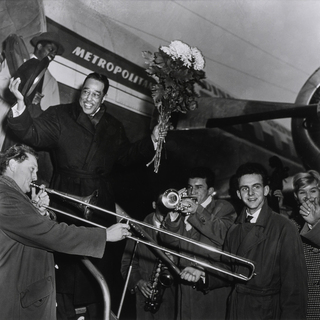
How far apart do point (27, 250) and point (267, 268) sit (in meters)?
1.83

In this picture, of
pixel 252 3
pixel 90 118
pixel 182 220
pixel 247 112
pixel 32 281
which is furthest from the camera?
pixel 247 112

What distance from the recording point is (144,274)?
3.70 meters

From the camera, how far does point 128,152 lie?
157 inches

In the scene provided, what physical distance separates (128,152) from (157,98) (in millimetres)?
668

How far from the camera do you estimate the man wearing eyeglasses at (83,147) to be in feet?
11.8

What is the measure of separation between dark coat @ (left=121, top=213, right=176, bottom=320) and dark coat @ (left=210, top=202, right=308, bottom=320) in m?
0.68

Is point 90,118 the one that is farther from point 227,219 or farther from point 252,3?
point 252,3

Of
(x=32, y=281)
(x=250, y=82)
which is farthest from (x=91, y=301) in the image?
(x=250, y=82)

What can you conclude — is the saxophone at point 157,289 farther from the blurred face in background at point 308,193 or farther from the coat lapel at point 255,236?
the blurred face in background at point 308,193

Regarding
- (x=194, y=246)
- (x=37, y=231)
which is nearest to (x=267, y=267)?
(x=194, y=246)

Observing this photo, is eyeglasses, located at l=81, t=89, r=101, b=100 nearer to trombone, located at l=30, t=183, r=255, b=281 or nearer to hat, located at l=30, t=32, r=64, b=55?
hat, located at l=30, t=32, r=64, b=55

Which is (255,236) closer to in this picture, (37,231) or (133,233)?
(133,233)

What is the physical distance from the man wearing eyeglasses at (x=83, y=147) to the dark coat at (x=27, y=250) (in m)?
0.77

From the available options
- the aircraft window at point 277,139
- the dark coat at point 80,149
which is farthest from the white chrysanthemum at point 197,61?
the aircraft window at point 277,139
